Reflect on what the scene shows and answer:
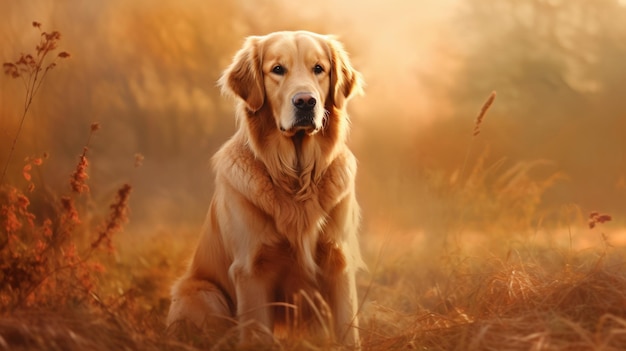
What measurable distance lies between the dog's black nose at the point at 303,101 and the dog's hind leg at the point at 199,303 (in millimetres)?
1070

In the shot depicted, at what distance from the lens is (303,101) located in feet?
11.4

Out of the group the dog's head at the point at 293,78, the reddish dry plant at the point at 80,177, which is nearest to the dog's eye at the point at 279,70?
the dog's head at the point at 293,78

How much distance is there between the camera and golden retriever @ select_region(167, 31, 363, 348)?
3.61 meters

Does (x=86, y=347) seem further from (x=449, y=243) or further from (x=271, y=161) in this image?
(x=449, y=243)

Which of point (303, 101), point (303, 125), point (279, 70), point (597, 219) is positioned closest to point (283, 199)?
point (303, 125)

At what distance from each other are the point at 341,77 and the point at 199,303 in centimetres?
137

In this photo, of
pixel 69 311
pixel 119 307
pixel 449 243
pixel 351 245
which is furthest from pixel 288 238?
pixel 449 243

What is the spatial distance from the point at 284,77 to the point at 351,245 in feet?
3.06

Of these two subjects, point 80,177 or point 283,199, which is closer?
point 80,177

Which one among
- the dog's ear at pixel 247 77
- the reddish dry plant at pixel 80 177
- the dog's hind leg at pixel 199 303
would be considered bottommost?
the dog's hind leg at pixel 199 303

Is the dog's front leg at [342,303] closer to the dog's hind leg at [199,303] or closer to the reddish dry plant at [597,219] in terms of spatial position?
the dog's hind leg at [199,303]

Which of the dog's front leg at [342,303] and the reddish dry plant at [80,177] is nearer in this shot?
the reddish dry plant at [80,177]

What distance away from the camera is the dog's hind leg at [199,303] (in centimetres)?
361

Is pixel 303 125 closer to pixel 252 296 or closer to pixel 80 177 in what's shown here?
pixel 252 296
